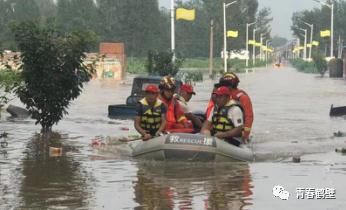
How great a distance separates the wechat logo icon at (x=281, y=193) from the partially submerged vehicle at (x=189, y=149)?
7.96 ft

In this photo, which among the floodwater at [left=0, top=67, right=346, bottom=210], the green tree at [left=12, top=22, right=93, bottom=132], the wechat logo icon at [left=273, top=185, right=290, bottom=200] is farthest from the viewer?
the green tree at [left=12, top=22, right=93, bottom=132]

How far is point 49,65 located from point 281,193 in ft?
29.4

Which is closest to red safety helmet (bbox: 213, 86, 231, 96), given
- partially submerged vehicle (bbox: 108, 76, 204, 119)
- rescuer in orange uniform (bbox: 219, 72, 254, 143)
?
rescuer in orange uniform (bbox: 219, 72, 254, 143)

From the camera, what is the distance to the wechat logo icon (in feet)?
34.0

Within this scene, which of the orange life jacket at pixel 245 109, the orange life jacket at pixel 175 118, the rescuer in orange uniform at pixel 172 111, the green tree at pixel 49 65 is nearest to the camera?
the orange life jacket at pixel 245 109

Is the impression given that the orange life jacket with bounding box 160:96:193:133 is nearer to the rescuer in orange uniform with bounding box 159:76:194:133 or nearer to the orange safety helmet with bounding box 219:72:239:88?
the rescuer in orange uniform with bounding box 159:76:194:133

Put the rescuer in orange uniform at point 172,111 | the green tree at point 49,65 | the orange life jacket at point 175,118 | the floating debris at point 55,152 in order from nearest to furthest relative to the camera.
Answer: the rescuer in orange uniform at point 172,111, the orange life jacket at point 175,118, the floating debris at point 55,152, the green tree at point 49,65

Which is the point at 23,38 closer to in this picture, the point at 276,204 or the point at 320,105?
the point at 276,204

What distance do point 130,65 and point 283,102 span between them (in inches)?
1918

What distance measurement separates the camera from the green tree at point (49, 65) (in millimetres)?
18062

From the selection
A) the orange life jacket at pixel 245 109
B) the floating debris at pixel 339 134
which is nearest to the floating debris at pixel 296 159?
the orange life jacket at pixel 245 109

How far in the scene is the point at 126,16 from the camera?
110312 millimetres

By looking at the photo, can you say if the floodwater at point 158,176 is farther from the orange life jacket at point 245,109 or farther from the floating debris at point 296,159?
the orange life jacket at point 245,109

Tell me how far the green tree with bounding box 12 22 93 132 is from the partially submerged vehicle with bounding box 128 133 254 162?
494cm
